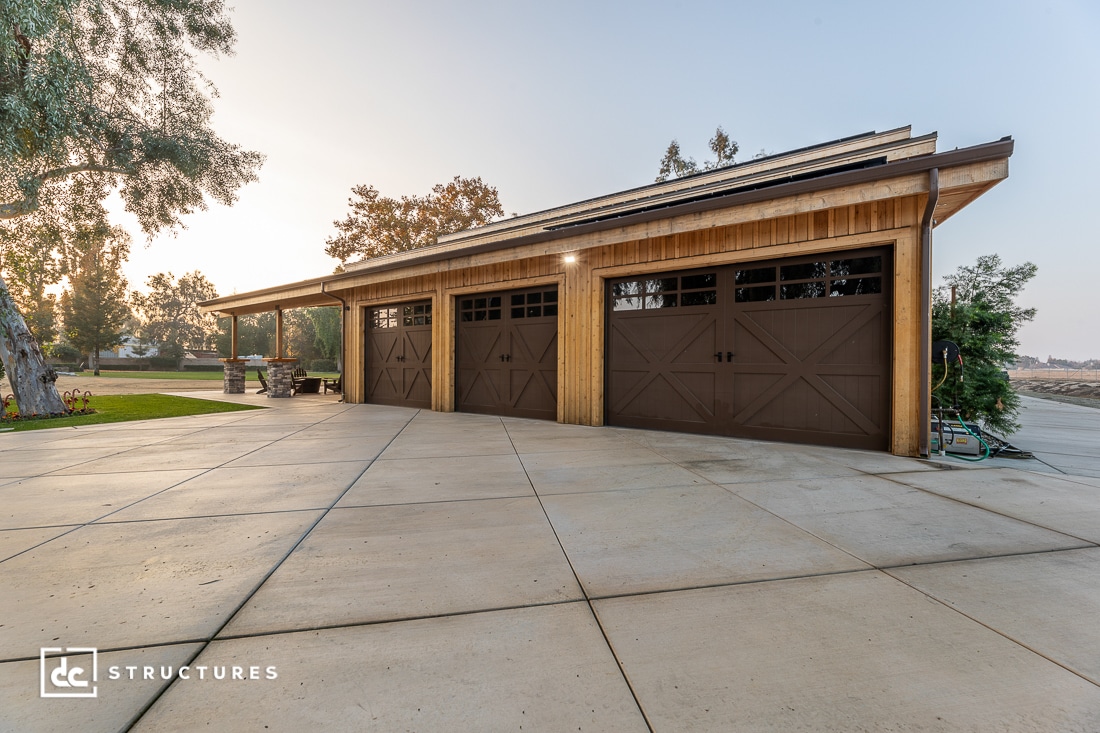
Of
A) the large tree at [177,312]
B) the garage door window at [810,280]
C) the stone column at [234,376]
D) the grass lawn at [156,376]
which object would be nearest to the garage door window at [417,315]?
the garage door window at [810,280]

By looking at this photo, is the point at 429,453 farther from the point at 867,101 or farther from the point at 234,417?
the point at 867,101

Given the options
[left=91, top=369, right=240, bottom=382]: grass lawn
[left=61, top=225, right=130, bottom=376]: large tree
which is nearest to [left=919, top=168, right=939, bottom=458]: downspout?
[left=91, top=369, right=240, bottom=382]: grass lawn

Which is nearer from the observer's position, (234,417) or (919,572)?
(919,572)

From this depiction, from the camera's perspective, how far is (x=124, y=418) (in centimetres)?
827

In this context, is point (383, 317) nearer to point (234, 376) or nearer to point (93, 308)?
point (234, 376)

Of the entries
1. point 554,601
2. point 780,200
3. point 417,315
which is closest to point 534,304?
point 417,315

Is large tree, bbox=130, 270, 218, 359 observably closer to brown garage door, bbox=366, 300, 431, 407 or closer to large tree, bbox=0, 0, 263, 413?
large tree, bbox=0, 0, 263, 413

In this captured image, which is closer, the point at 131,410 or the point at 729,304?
the point at 729,304

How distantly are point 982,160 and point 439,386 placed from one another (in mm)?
9129

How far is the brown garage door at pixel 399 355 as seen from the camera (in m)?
9.95

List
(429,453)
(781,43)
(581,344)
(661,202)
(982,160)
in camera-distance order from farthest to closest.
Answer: (781,43) → (661,202) → (581,344) → (429,453) → (982,160)

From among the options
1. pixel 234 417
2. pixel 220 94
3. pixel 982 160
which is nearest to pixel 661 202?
pixel 982 160

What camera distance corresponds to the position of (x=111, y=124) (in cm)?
908

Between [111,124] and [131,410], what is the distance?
6435 mm
